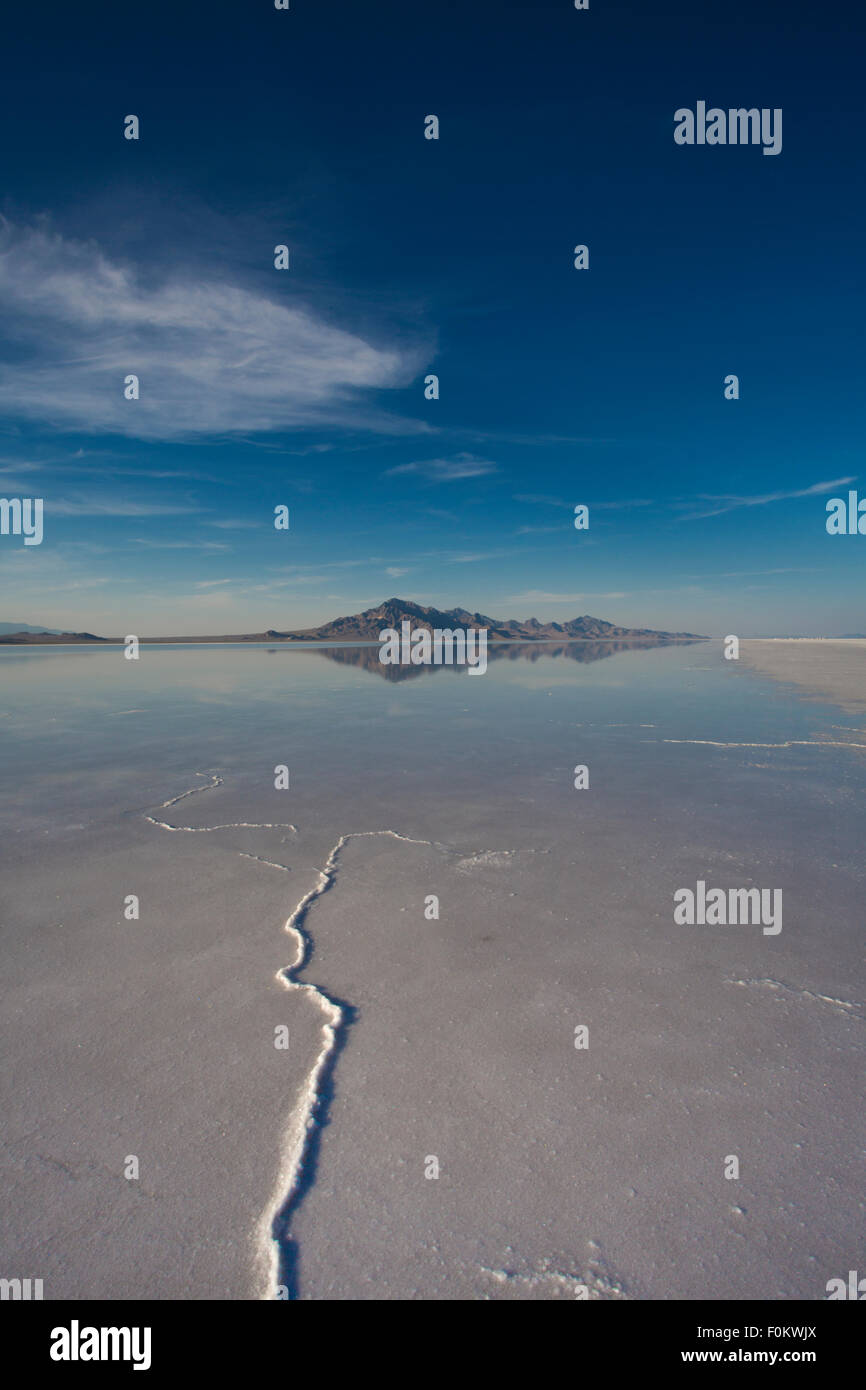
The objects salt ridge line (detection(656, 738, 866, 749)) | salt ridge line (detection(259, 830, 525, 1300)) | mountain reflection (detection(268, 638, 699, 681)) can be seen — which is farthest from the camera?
mountain reflection (detection(268, 638, 699, 681))

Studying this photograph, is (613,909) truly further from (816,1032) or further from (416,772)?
(416,772)

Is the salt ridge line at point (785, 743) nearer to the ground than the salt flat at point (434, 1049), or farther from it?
farther from it

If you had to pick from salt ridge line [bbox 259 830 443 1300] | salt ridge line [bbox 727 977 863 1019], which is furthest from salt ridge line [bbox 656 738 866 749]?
salt ridge line [bbox 259 830 443 1300]

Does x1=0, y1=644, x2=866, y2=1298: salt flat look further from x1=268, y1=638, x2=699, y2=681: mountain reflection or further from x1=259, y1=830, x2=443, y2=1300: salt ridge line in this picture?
x1=268, y1=638, x2=699, y2=681: mountain reflection

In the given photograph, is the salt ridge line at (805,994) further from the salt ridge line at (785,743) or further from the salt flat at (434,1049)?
the salt ridge line at (785,743)

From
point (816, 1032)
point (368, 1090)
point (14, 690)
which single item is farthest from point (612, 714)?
point (14, 690)

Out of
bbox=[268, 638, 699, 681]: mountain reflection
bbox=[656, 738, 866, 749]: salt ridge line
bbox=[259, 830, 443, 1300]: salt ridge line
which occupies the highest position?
bbox=[268, 638, 699, 681]: mountain reflection

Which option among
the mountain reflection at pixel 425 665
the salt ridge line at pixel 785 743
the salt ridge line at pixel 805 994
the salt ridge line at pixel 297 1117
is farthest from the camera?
the mountain reflection at pixel 425 665

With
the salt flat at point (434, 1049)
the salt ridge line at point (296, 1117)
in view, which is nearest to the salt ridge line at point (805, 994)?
the salt flat at point (434, 1049)

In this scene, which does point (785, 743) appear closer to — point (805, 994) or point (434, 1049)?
point (805, 994)

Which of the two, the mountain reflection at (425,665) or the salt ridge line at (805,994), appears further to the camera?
the mountain reflection at (425,665)
